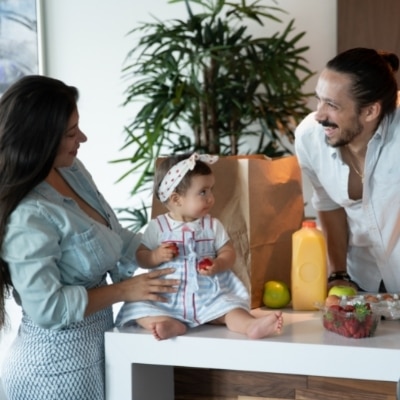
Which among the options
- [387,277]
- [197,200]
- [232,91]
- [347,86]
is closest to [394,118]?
[347,86]

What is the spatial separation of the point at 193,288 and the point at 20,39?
9.42 ft

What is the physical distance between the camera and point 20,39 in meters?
4.46

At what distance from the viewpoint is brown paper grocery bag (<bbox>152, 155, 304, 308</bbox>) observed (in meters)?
2.08

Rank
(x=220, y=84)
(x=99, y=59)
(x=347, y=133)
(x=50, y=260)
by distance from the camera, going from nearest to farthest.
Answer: (x=50, y=260), (x=347, y=133), (x=220, y=84), (x=99, y=59)

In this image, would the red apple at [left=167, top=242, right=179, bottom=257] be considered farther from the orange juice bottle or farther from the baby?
the orange juice bottle

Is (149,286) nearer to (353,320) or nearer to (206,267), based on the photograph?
(206,267)

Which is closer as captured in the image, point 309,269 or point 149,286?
point 149,286

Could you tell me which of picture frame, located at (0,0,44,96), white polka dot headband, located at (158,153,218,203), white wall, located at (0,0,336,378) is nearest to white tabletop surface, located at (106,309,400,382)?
white polka dot headband, located at (158,153,218,203)

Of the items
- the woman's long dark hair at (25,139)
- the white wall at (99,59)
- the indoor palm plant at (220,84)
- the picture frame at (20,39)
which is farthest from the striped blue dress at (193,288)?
the picture frame at (20,39)

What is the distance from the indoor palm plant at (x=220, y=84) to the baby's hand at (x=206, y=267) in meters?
1.81

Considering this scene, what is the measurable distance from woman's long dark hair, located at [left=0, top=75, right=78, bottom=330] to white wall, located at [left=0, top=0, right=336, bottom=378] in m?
2.47

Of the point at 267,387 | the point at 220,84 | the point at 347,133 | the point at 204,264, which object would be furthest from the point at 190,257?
the point at 220,84

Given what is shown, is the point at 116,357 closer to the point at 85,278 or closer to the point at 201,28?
the point at 85,278

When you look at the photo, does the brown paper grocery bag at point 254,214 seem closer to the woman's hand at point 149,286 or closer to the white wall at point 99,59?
the woman's hand at point 149,286
